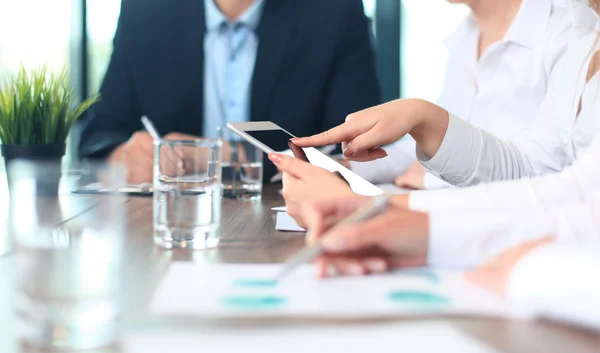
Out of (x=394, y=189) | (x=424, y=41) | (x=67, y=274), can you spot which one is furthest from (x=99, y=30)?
(x=67, y=274)

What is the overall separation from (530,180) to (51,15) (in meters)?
4.89

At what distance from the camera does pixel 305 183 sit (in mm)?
907

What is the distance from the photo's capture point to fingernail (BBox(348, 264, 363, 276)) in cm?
69

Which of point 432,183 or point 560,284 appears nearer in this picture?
point 560,284

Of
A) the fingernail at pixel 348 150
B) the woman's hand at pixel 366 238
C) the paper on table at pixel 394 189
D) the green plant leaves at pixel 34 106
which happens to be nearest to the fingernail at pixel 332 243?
the woman's hand at pixel 366 238

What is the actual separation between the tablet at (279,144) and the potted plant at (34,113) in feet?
1.41

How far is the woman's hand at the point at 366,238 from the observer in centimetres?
68

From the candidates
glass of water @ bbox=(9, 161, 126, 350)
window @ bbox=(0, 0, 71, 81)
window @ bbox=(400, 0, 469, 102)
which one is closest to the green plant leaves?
glass of water @ bbox=(9, 161, 126, 350)

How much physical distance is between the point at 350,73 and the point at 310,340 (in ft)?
6.59

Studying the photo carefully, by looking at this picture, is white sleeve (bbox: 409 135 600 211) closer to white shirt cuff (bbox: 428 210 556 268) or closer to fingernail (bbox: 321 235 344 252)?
white shirt cuff (bbox: 428 210 556 268)

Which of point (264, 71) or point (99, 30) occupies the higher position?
point (99, 30)

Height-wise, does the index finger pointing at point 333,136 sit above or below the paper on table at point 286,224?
above

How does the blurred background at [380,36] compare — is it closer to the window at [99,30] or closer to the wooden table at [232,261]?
the window at [99,30]

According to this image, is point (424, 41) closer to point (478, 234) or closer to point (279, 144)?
point (279, 144)
